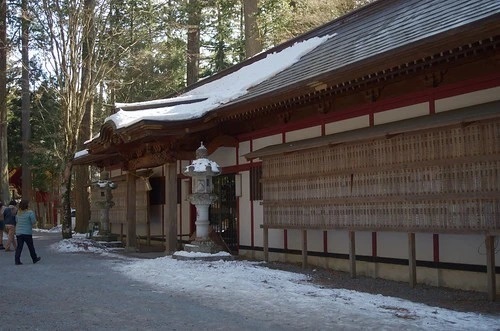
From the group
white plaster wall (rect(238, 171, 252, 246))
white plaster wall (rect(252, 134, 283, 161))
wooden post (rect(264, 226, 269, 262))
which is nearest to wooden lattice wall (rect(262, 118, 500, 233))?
wooden post (rect(264, 226, 269, 262))

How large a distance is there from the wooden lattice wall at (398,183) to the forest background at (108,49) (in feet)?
36.7

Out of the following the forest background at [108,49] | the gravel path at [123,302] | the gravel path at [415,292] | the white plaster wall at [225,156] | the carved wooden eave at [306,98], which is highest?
the forest background at [108,49]

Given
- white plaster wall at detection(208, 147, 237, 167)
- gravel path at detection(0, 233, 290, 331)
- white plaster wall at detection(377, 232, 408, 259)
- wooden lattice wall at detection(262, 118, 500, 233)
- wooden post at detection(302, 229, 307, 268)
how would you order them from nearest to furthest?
1. gravel path at detection(0, 233, 290, 331)
2. wooden lattice wall at detection(262, 118, 500, 233)
3. white plaster wall at detection(377, 232, 408, 259)
4. wooden post at detection(302, 229, 307, 268)
5. white plaster wall at detection(208, 147, 237, 167)

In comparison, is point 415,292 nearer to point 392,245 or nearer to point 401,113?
point 392,245

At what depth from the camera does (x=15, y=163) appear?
4075cm

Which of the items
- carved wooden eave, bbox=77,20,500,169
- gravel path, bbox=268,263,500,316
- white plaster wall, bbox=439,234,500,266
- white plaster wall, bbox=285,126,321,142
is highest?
carved wooden eave, bbox=77,20,500,169

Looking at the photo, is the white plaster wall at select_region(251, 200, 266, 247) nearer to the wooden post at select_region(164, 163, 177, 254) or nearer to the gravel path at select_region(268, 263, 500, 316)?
the wooden post at select_region(164, 163, 177, 254)

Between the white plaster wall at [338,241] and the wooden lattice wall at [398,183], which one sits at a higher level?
the wooden lattice wall at [398,183]

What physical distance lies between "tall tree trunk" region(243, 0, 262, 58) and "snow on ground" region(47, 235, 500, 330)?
1405 cm

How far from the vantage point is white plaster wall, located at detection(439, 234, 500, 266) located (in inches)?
Result: 341

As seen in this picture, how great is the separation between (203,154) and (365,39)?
464 centimetres

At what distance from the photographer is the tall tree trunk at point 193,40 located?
26.2 m

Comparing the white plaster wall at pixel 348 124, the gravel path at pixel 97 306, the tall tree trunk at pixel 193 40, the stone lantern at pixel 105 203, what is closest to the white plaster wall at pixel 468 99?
the white plaster wall at pixel 348 124

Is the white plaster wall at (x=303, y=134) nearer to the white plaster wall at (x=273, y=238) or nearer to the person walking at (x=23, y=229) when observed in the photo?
the white plaster wall at (x=273, y=238)
